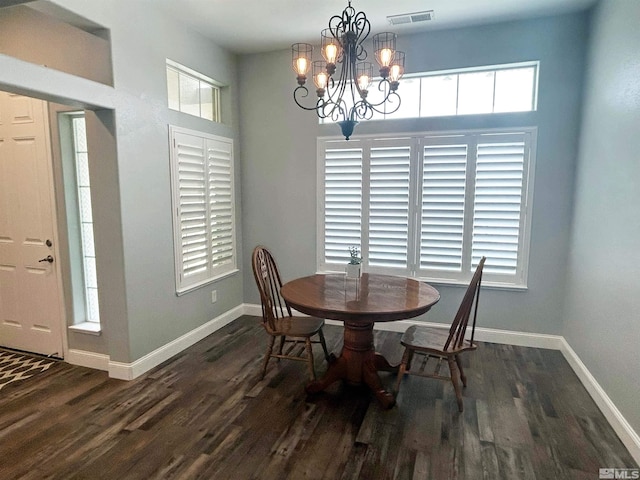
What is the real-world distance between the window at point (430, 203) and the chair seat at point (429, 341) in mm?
1050

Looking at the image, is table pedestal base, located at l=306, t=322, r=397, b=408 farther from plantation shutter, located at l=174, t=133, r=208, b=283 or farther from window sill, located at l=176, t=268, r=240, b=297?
plantation shutter, located at l=174, t=133, r=208, b=283

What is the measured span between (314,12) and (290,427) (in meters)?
3.24

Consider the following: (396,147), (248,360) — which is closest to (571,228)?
(396,147)

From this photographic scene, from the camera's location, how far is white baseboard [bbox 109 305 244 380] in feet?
10.0

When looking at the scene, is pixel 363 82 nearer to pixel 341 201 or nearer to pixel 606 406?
pixel 341 201

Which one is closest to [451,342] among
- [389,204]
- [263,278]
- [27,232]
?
[263,278]

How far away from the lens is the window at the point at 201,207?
3.50 meters

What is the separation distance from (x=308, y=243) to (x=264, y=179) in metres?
0.91

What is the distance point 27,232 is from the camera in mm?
3391

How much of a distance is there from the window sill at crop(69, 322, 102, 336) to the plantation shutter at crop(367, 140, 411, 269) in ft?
8.60

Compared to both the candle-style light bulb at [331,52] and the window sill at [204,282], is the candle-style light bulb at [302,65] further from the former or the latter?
the window sill at [204,282]

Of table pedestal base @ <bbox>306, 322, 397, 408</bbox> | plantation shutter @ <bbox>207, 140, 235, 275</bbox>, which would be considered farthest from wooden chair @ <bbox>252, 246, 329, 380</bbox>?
plantation shutter @ <bbox>207, 140, 235, 275</bbox>

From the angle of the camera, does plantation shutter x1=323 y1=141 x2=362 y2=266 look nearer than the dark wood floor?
No

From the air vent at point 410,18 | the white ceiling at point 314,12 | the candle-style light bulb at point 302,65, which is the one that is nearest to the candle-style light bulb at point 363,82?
the candle-style light bulb at point 302,65
